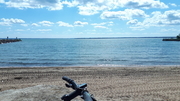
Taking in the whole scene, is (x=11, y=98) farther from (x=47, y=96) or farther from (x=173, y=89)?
(x=173, y=89)

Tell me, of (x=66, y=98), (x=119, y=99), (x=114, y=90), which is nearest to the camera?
(x=66, y=98)

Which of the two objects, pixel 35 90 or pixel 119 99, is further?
pixel 119 99

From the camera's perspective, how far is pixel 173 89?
33.8 feet

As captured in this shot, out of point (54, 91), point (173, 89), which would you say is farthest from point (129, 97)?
point (54, 91)

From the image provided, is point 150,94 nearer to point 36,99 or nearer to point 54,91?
point 54,91

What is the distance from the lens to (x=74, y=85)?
2393 mm

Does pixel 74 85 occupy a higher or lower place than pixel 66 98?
higher

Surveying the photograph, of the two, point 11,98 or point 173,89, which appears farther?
point 173,89

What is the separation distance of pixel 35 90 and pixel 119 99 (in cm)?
374

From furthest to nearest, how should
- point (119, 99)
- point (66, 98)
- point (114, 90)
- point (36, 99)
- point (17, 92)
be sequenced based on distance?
point (114, 90)
point (119, 99)
point (17, 92)
point (36, 99)
point (66, 98)

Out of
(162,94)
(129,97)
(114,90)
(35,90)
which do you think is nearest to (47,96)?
(35,90)

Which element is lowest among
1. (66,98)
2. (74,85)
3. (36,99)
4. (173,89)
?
(173,89)

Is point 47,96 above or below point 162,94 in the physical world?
above

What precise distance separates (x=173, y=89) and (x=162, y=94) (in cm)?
144
